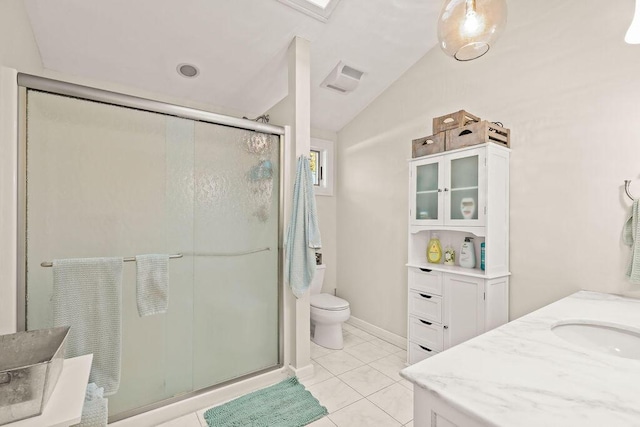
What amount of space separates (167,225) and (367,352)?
6.41 feet

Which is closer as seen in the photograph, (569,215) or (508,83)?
(569,215)

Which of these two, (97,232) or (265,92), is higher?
(265,92)

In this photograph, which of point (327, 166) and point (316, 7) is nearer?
point (316, 7)

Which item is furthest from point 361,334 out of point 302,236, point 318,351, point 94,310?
point 94,310

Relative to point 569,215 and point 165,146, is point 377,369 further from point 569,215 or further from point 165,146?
point 165,146

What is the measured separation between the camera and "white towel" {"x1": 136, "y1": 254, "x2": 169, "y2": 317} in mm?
1605

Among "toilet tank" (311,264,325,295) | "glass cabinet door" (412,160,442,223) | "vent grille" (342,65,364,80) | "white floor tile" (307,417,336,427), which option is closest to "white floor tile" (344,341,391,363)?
"toilet tank" (311,264,325,295)

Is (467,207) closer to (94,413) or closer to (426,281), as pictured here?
(426,281)

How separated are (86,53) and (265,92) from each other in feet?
→ 4.15

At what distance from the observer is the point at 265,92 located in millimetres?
2607

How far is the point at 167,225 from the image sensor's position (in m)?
1.76

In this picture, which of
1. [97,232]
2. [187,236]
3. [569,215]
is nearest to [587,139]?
[569,215]

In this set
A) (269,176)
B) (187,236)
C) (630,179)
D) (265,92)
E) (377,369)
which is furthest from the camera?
(265,92)

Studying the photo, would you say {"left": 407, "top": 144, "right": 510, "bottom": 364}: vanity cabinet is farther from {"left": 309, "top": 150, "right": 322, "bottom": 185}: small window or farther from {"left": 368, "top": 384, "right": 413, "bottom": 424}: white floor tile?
{"left": 309, "top": 150, "right": 322, "bottom": 185}: small window
